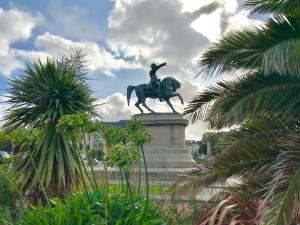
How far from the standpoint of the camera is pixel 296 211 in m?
3.63

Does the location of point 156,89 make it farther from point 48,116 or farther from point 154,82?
point 48,116

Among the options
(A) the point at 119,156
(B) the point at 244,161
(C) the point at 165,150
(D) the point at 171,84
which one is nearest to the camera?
(A) the point at 119,156

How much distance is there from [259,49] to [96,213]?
321 cm

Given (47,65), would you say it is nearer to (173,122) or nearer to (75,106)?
(75,106)

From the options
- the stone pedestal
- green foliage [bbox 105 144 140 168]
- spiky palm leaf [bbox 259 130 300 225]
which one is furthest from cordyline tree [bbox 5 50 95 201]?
the stone pedestal

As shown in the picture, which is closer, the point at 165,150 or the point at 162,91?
the point at 165,150

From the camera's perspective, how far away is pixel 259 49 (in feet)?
17.9

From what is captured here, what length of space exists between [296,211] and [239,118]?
8.46 feet

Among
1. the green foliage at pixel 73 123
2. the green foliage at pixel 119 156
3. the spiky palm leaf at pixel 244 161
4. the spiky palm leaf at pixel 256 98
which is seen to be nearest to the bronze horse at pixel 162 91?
the spiky palm leaf at pixel 256 98

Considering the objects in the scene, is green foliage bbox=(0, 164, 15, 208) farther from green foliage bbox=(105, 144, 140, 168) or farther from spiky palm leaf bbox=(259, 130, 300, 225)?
spiky palm leaf bbox=(259, 130, 300, 225)

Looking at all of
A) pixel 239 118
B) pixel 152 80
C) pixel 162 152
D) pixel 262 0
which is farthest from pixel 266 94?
pixel 152 80

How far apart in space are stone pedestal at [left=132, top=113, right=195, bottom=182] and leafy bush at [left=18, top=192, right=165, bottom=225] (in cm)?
1245

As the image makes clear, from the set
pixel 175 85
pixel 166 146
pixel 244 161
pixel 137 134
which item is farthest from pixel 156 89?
pixel 137 134

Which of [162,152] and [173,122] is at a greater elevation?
[173,122]
